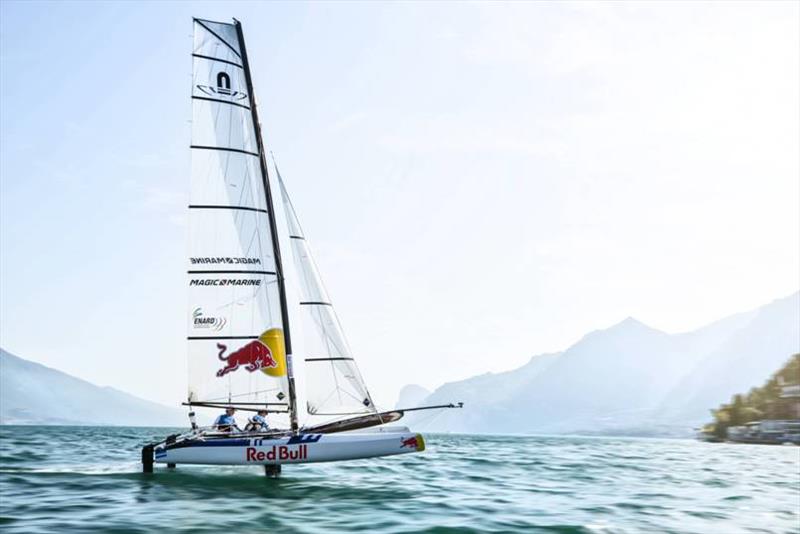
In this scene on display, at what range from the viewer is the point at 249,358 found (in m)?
30.7

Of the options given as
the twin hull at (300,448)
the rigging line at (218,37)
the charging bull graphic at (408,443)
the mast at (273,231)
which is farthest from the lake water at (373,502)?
the rigging line at (218,37)

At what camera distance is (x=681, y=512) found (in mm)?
22781

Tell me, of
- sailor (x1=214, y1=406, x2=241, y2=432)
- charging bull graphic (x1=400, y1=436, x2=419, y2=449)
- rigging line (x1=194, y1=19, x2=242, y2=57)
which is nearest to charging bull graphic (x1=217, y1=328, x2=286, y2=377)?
sailor (x1=214, y1=406, x2=241, y2=432)

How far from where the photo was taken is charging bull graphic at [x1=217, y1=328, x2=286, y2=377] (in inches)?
1201

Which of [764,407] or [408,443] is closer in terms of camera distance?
[408,443]

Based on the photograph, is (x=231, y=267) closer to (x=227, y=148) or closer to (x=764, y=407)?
(x=227, y=148)

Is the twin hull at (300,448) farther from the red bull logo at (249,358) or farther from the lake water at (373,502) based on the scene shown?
the red bull logo at (249,358)

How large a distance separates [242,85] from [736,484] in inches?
1158

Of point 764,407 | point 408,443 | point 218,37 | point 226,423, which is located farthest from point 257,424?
point 764,407

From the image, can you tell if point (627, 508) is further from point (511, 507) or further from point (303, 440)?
point (303, 440)

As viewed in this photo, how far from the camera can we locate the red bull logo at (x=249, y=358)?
3048cm

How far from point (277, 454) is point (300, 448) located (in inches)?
35.4

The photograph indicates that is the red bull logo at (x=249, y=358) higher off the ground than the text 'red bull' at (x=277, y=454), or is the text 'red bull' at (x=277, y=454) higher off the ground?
the red bull logo at (x=249, y=358)

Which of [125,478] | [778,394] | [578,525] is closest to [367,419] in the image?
[125,478]
